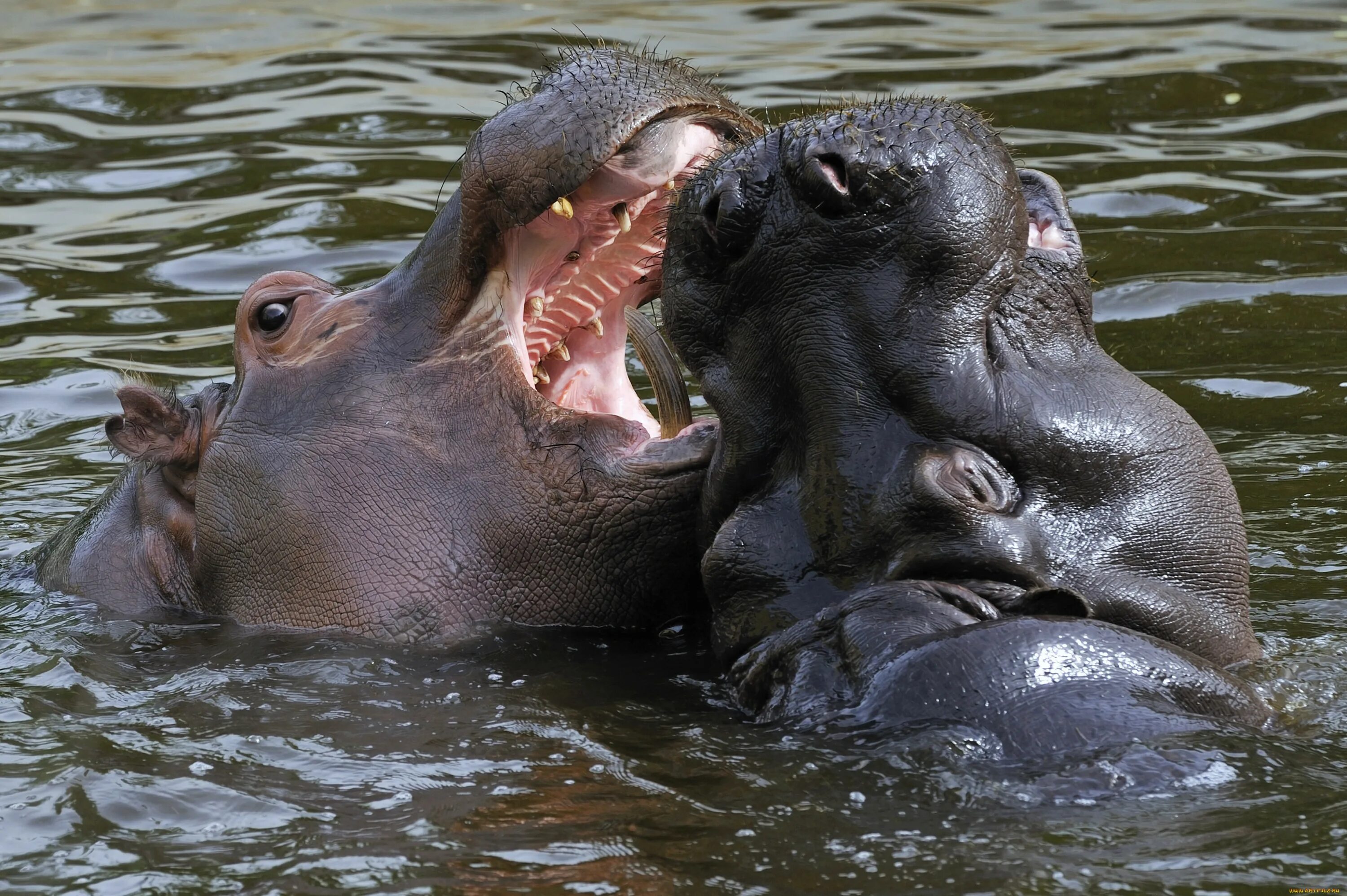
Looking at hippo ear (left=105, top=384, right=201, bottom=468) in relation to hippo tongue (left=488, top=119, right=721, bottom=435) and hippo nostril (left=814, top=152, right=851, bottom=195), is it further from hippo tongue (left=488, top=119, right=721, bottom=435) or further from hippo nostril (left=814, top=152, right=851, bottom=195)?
hippo nostril (left=814, top=152, right=851, bottom=195)

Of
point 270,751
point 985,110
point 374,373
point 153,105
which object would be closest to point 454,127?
point 153,105

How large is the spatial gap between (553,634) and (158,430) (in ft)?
4.98

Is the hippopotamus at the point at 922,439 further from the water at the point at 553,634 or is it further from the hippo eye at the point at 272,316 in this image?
the hippo eye at the point at 272,316

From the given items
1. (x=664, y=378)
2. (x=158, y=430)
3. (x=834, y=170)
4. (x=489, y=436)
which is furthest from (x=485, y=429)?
(x=834, y=170)

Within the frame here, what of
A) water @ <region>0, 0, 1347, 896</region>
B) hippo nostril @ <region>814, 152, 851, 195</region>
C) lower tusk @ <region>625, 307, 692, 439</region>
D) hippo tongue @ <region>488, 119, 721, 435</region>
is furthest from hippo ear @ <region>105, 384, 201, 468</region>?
hippo nostril @ <region>814, 152, 851, 195</region>

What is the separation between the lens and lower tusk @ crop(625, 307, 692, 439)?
5.19 m

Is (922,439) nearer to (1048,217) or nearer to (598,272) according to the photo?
(1048,217)

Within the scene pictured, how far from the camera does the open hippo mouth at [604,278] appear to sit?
5164 millimetres

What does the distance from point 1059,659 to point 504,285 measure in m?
2.18

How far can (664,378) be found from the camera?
5.24 m

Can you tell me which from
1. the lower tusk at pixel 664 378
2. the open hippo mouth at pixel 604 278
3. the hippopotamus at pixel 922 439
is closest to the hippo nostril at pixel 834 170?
the hippopotamus at pixel 922 439

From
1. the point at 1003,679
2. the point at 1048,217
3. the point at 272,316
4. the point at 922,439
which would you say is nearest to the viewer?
the point at 1003,679

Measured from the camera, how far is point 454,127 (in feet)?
42.9

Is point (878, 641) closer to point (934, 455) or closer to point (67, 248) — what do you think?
point (934, 455)
